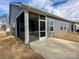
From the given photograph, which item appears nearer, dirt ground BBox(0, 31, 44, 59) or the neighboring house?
dirt ground BBox(0, 31, 44, 59)

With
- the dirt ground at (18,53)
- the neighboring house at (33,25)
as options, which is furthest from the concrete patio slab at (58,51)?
the neighboring house at (33,25)

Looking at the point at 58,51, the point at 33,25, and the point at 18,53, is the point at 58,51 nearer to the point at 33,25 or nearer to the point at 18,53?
the point at 18,53

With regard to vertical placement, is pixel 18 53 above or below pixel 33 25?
below

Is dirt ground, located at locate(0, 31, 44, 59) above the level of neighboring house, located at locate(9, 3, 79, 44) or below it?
below

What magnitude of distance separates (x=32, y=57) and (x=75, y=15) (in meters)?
53.1

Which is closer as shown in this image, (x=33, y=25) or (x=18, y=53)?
(x=18, y=53)

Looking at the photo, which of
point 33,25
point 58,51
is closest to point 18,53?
point 58,51

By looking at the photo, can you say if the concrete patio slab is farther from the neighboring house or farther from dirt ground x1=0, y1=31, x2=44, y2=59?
the neighboring house

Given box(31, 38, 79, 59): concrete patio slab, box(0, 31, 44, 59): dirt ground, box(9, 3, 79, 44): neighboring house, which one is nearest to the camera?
box(0, 31, 44, 59): dirt ground

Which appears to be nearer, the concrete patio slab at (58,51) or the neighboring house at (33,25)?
the concrete patio slab at (58,51)

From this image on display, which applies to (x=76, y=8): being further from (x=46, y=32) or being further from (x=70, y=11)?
(x=46, y=32)

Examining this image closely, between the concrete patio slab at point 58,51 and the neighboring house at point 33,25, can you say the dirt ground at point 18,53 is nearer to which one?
the concrete patio slab at point 58,51

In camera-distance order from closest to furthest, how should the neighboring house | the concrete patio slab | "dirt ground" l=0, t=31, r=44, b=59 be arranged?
"dirt ground" l=0, t=31, r=44, b=59, the concrete patio slab, the neighboring house

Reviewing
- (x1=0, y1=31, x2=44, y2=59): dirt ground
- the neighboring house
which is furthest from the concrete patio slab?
the neighboring house
